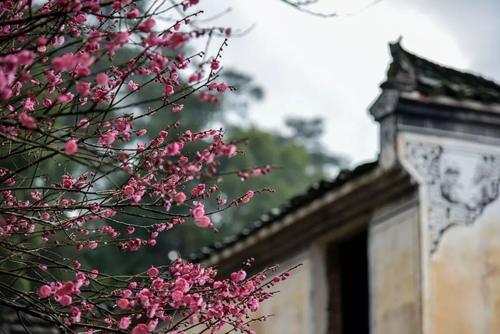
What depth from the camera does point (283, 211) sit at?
11.2 meters

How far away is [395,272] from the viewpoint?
953 centimetres

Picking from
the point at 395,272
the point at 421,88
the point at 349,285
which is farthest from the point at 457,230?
the point at 349,285

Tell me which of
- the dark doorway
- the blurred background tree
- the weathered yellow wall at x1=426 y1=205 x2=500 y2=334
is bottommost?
the weathered yellow wall at x1=426 y1=205 x2=500 y2=334

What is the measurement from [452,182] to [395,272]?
3.03ft

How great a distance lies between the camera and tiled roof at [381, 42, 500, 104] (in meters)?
9.49

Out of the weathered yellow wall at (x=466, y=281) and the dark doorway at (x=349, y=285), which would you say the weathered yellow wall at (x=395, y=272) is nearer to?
the weathered yellow wall at (x=466, y=281)

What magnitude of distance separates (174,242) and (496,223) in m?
21.6

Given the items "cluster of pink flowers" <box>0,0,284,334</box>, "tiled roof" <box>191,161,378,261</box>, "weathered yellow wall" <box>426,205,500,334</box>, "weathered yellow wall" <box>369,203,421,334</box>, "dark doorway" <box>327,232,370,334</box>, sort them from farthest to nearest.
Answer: "dark doorway" <box>327,232,370,334</box> < "tiled roof" <box>191,161,378,261</box> < "weathered yellow wall" <box>369,203,421,334</box> < "weathered yellow wall" <box>426,205,500,334</box> < "cluster of pink flowers" <box>0,0,284,334</box>

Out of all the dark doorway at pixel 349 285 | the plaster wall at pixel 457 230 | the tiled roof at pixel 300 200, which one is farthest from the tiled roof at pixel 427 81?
the dark doorway at pixel 349 285

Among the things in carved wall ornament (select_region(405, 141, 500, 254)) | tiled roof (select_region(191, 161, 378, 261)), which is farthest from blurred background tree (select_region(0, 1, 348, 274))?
carved wall ornament (select_region(405, 141, 500, 254))

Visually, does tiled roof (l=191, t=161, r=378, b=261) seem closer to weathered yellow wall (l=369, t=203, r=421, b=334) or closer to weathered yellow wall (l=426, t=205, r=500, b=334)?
weathered yellow wall (l=369, t=203, r=421, b=334)

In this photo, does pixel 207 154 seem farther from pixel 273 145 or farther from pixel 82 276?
pixel 273 145

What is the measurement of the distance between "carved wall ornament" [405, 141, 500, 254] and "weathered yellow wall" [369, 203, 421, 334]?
19 centimetres

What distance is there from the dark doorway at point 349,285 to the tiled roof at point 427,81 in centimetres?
176
